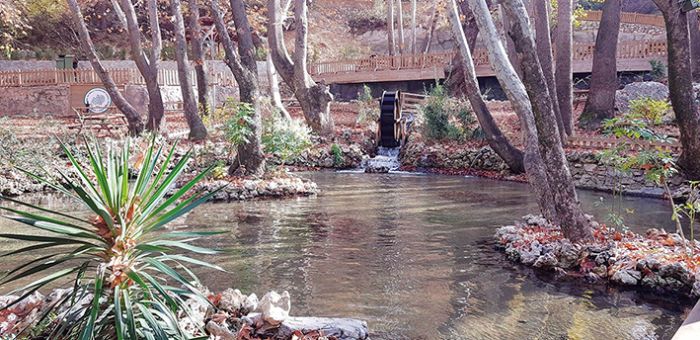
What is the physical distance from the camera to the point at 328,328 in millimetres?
4602

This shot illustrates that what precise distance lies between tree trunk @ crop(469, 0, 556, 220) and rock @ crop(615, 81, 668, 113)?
11.0 m

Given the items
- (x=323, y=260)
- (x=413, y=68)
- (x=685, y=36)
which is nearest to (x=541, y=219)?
(x=323, y=260)

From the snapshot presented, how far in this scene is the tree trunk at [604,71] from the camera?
16.1 m

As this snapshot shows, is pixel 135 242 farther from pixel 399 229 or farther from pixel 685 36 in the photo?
pixel 685 36

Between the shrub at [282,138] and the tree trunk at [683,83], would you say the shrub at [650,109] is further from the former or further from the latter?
the shrub at [282,138]

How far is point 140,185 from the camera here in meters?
3.29

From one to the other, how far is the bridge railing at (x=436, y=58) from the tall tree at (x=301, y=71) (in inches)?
298

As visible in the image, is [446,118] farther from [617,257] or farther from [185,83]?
[617,257]

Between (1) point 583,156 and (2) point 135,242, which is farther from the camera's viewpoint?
(1) point 583,156

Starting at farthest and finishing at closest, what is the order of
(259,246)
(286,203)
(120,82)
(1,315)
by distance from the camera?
1. (120,82)
2. (286,203)
3. (259,246)
4. (1,315)

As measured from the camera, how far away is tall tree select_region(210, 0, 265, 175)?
42.0 feet

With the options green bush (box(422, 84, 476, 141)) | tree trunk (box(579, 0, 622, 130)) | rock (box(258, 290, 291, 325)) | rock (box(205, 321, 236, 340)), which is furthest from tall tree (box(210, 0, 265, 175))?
tree trunk (box(579, 0, 622, 130))

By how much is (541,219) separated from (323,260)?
3.33 metres

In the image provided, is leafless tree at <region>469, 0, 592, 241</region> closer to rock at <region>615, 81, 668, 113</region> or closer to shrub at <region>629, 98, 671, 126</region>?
shrub at <region>629, 98, 671, 126</region>
